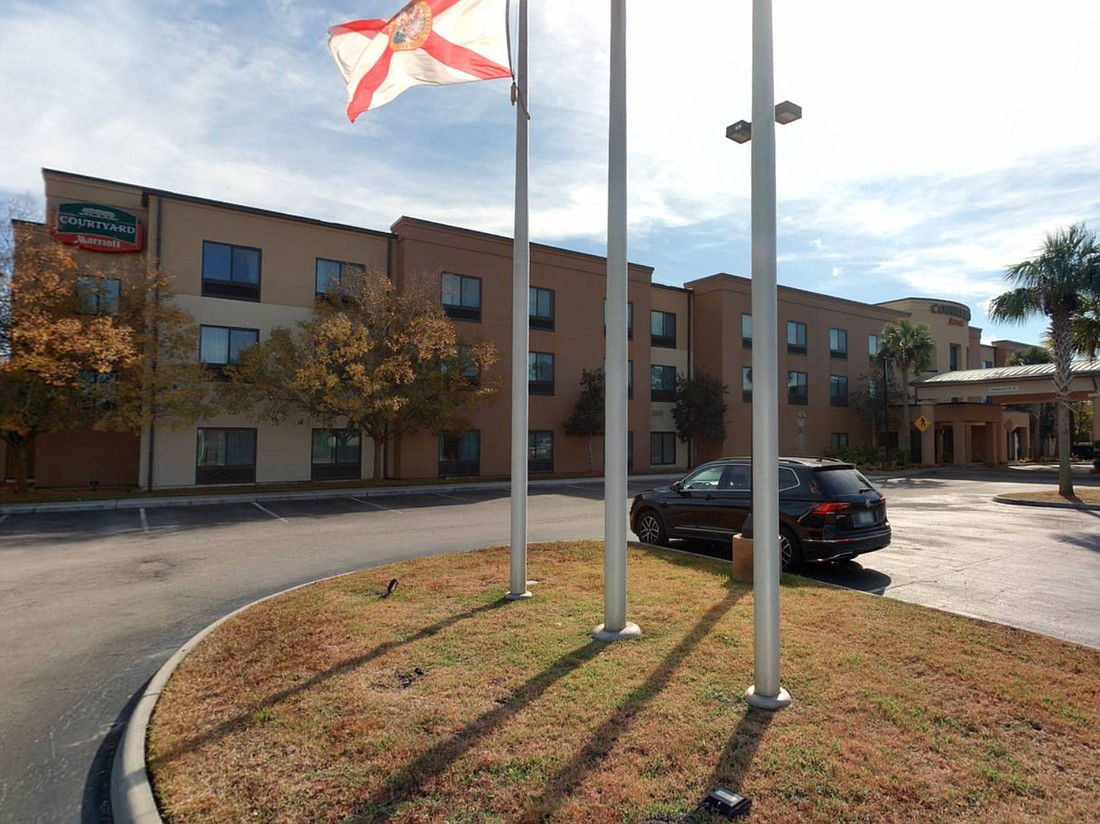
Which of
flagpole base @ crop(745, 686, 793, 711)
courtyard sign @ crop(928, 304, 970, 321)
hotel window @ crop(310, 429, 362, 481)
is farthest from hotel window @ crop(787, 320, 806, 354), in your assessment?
flagpole base @ crop(745, 686, 793, 711)

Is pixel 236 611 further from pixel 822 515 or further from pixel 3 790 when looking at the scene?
pixel 822 515

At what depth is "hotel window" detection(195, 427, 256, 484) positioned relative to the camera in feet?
77.9

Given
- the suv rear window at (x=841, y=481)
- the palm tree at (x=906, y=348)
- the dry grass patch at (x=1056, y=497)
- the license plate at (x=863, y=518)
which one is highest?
the palm tree at (x=906, y=348)

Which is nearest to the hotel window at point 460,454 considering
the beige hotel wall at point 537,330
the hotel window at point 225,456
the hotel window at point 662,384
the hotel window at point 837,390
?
the beige hotel wall at point 537,330

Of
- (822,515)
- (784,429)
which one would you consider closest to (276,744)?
(822,515)

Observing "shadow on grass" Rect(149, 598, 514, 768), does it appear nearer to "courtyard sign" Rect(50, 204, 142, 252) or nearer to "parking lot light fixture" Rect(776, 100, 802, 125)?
"parking lot light fixture" Rect(776, 100, 802, 125)

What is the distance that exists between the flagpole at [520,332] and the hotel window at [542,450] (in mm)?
23591

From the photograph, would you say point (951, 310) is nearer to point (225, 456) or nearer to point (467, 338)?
point (467, 338)

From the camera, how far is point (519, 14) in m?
7.40

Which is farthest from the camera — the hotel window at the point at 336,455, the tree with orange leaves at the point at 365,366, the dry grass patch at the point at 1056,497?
the hotel window at the point at 336,455

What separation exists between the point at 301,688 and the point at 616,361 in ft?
12.3

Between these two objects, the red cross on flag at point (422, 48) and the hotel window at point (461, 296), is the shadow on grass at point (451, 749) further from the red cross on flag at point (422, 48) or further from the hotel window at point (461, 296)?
the hotel window at point (461, 296)

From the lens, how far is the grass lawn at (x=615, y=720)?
3340mm

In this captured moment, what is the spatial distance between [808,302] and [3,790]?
1728 inches
